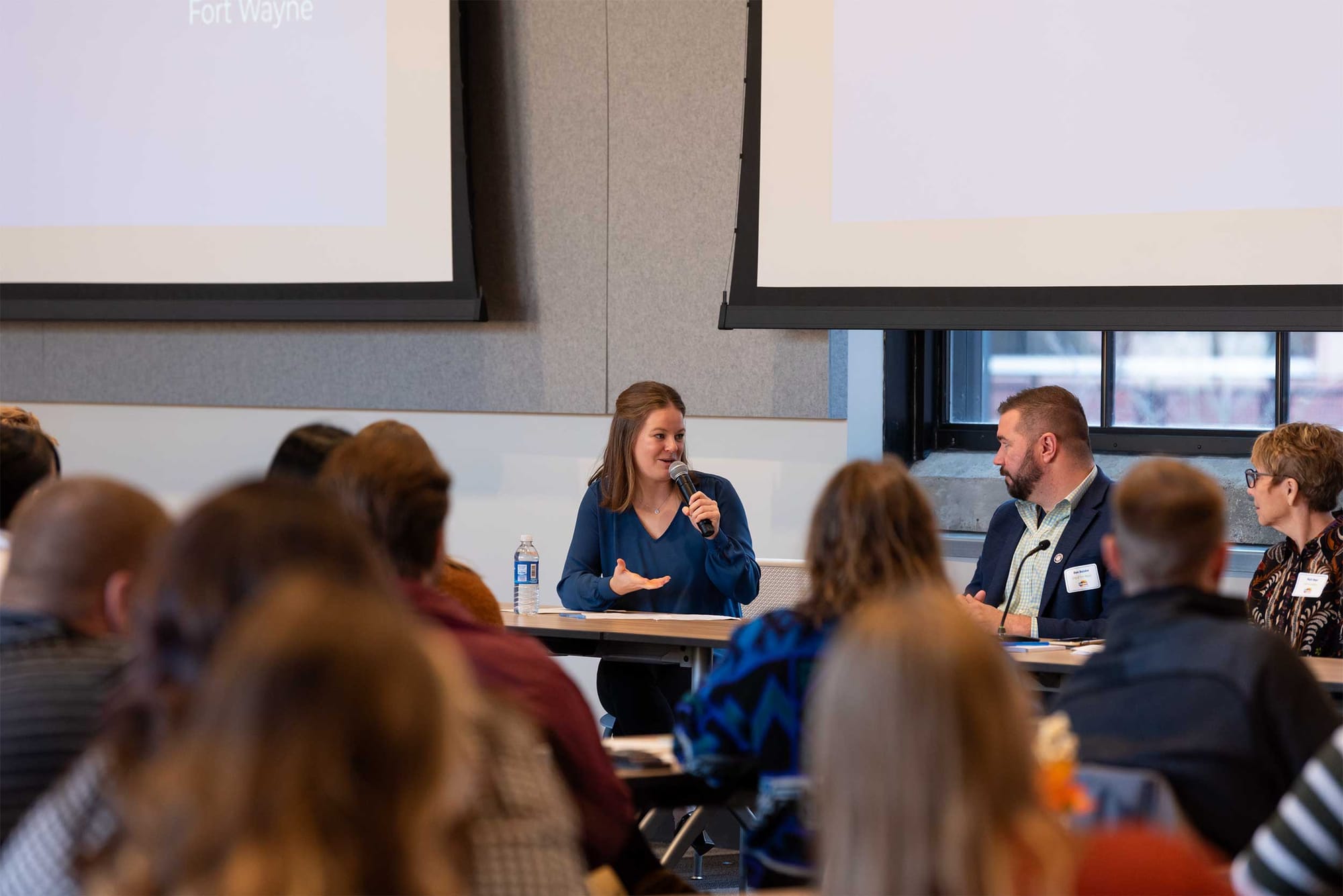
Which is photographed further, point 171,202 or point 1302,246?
point 171,202

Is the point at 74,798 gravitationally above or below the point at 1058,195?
below

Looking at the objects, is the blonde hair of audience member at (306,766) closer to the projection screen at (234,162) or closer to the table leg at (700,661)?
the table leg at (700,661)

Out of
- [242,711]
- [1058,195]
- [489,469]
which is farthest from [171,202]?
[242,711]

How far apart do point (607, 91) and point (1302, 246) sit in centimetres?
245

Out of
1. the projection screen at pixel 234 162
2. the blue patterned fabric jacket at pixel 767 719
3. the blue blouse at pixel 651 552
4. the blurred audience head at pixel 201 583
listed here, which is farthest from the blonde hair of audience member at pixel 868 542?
the projection screen at pixel 234 162

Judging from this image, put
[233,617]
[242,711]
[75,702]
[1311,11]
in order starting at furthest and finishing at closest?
1. [1311,11]
2. [75,702]
3. [233,617]
4. [242,711]

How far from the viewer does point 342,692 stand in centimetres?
86

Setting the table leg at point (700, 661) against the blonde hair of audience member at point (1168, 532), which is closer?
the blonde hair of audience member at point (1168, 532)

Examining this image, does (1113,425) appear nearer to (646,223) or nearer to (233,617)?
(646,223)

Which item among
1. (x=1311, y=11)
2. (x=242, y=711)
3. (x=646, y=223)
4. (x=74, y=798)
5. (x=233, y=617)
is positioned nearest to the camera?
(x=242, y=711)

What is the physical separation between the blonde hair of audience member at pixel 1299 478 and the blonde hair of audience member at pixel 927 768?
2565mm

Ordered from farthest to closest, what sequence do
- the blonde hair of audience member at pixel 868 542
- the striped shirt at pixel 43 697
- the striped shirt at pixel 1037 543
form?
the striped shirt at pixel 1037 543 → the blonde hair of audience member at pixel 868 542 → the striped shirt at pixel 43 697

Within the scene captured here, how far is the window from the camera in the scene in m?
4.91

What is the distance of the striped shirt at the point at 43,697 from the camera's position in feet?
4.89
